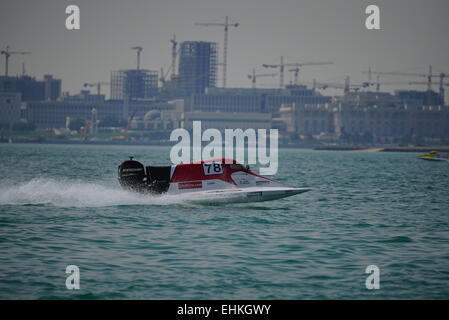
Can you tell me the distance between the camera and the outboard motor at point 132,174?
30.6 m

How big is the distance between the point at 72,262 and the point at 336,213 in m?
15.2

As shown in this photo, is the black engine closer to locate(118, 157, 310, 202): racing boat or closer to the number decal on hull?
locate(118, 157, 310, 202): racing boat

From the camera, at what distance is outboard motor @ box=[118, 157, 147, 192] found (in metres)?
30.6

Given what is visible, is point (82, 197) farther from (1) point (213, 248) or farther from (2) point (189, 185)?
(1) point (213, 248)

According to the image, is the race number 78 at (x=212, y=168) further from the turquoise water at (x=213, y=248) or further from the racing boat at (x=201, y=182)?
the turquoise water at (x=213, y=248)

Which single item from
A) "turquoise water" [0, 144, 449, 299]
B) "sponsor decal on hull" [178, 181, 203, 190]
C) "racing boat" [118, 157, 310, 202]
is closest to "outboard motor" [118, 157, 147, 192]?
"racing boat" [118, 157, 310, 202]

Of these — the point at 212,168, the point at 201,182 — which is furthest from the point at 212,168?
the point at 201,182

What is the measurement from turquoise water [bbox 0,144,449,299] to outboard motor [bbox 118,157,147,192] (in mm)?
814

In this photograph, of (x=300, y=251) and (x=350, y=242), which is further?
(x=350, y=242)

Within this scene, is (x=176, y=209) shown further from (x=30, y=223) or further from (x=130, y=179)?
(x=30, y=223)

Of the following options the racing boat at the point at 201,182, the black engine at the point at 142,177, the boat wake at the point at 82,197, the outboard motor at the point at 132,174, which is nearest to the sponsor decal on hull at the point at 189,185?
the racing boat at the point at 201,182

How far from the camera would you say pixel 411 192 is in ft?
153

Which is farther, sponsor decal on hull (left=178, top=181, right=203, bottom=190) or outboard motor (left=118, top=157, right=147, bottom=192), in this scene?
sponsor decal on hull (left=178, top=181, right=203, bottom=190)
